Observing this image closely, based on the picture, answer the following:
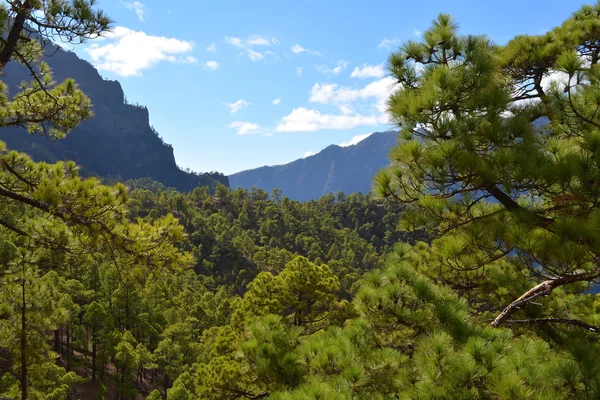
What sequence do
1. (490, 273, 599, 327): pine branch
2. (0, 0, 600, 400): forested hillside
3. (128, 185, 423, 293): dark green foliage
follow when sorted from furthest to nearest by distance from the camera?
(128, 185, 423, 293): dark green foliage
(490, 273, 599, 327): pine branch
(0, 0, 600, 400): forested hillside

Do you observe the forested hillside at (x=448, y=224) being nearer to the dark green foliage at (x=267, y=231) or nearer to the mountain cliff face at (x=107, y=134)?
the dark green foliage at (x=267, y=231)

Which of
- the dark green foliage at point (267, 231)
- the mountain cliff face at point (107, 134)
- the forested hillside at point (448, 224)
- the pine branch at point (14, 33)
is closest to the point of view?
the forested hillside at point (448, 224)

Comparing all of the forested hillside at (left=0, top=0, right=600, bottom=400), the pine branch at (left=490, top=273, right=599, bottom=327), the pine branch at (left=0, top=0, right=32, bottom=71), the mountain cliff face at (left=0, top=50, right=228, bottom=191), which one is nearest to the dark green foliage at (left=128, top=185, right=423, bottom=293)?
the forested hillside at (left=0, top=0, right=600, bottom=400)

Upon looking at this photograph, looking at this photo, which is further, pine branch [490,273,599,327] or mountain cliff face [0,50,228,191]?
mountain cliff face [0,50,228,191]

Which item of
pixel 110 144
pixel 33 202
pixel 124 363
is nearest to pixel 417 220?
pixel 33 202

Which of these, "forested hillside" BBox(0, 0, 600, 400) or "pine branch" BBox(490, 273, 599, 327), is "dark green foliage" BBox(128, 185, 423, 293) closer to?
"forested hillside" BBox(0, 0, 600, 400)

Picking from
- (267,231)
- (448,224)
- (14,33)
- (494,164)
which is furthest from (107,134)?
(494,164)

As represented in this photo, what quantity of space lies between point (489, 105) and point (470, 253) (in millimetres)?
1654

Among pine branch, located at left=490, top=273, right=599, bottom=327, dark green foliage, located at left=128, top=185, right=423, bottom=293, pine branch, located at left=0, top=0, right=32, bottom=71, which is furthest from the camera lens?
dark green foliage, located at left=128, top=185, right=423, bottom=293

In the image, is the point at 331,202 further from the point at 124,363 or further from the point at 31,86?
the point at 31,86

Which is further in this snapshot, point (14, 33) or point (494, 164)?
point (14, 33)

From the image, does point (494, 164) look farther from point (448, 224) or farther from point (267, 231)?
point (267, 231)

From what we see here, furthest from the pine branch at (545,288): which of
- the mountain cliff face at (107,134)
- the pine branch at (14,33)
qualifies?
the mountain cliff face at (107,134)

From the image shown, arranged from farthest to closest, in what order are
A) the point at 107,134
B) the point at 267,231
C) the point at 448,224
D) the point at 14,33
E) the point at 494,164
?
A: the point at 107,134 → the point at 267,231 → the point at 14,33 → the point at 448,224 → the point at 494,164
